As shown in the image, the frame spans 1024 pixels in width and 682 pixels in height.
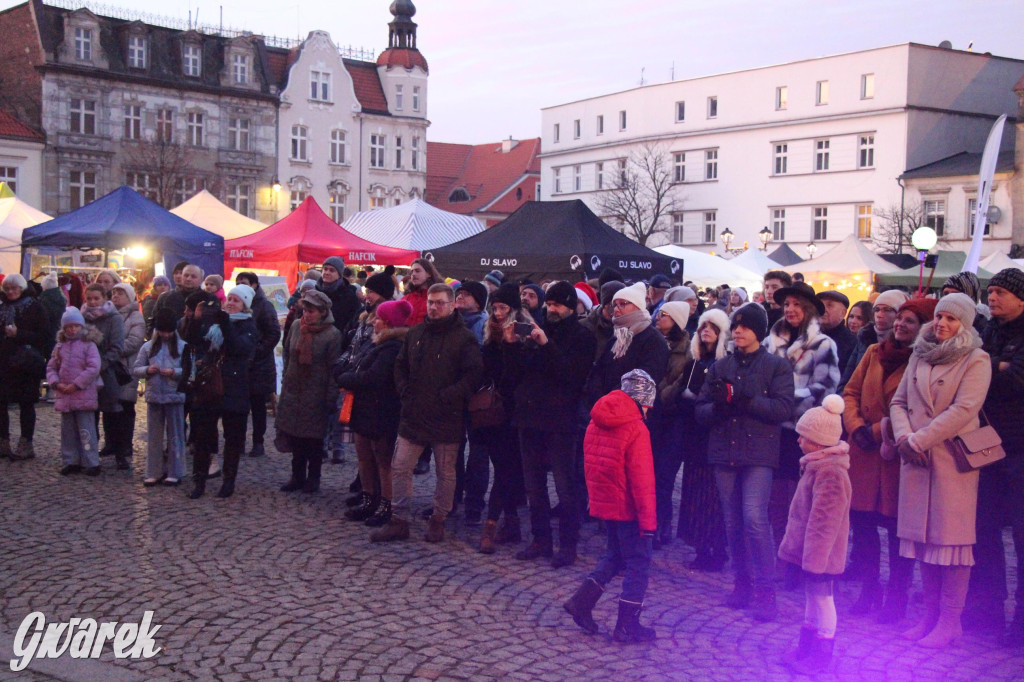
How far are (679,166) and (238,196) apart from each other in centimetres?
2633

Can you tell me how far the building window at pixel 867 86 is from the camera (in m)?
50.8

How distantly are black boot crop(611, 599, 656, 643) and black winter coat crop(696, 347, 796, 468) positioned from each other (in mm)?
1260

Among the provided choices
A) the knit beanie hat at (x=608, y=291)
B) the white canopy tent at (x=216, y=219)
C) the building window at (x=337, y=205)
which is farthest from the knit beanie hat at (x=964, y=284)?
the building window at (x=337, y=205)

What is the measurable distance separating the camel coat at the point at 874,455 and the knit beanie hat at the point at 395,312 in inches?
142

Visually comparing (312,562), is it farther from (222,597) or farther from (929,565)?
(929,565)

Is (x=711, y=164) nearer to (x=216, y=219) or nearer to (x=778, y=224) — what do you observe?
(x=778, y=224)

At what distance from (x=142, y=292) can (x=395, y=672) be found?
42.4ft

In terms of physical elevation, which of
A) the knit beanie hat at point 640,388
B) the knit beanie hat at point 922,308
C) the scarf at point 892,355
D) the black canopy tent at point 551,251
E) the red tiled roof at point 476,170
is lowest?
the knit beanie hat at point 640,388

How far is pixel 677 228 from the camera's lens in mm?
60062

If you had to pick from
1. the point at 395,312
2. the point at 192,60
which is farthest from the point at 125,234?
the point at 192,60

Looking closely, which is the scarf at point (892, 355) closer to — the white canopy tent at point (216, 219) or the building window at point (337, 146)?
the white canopy tent at point (216, 219)

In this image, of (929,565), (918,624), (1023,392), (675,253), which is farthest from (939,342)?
(675,253)

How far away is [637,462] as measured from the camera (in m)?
5.54

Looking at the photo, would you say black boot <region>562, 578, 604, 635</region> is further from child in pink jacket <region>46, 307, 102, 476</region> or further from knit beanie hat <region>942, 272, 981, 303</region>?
child in pink jacket <region>46, 307, 102, 476</region>
